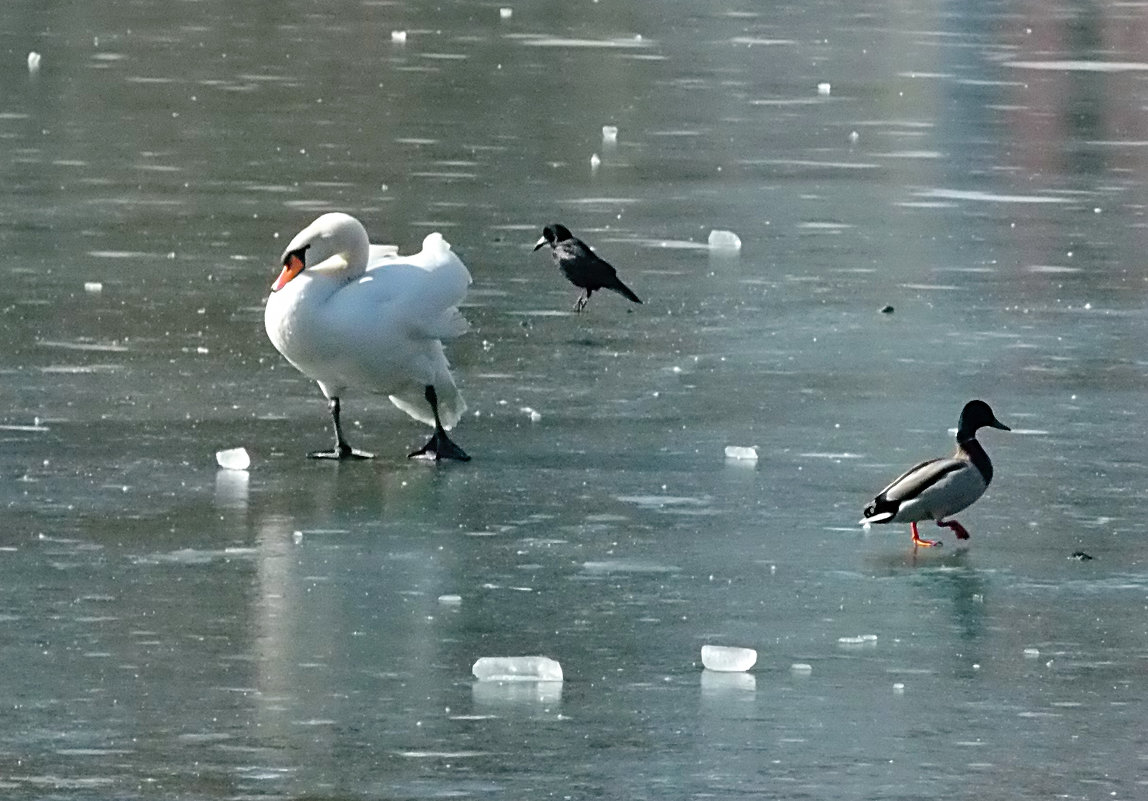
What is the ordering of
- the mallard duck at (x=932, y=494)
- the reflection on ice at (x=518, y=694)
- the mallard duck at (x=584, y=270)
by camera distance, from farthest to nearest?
the mallard duck at (x=584, y=270) < the mallard duck at (x=932, y=494) < the reflection on ice at (x=518, y=694)

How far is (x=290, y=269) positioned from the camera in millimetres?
10344

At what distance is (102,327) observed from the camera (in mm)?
12484

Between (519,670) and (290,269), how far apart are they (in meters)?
3.43

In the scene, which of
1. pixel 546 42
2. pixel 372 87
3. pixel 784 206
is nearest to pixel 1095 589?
pixel 784 206

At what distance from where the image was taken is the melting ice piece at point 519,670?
23.6ft

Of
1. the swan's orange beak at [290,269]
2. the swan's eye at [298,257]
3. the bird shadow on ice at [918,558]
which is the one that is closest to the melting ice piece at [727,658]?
the bird shadow on ice at [918,558]

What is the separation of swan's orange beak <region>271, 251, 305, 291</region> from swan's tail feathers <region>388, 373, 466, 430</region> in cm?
56

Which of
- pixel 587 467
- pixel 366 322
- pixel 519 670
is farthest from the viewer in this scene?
pixel 366 322

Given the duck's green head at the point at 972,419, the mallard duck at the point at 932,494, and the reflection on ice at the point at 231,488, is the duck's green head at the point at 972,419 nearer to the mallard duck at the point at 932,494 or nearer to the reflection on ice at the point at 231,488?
the mallard duck at the point at 932,494

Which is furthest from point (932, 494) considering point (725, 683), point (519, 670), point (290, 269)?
point (290, 269)

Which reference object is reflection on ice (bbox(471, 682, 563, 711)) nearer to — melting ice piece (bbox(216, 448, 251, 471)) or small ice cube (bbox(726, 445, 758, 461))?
melting ice piece (bbox(216, 448, 251, 471))

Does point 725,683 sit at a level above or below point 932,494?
below

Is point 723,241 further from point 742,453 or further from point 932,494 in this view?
point 932,494

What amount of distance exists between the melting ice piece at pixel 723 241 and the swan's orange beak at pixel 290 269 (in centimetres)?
540
